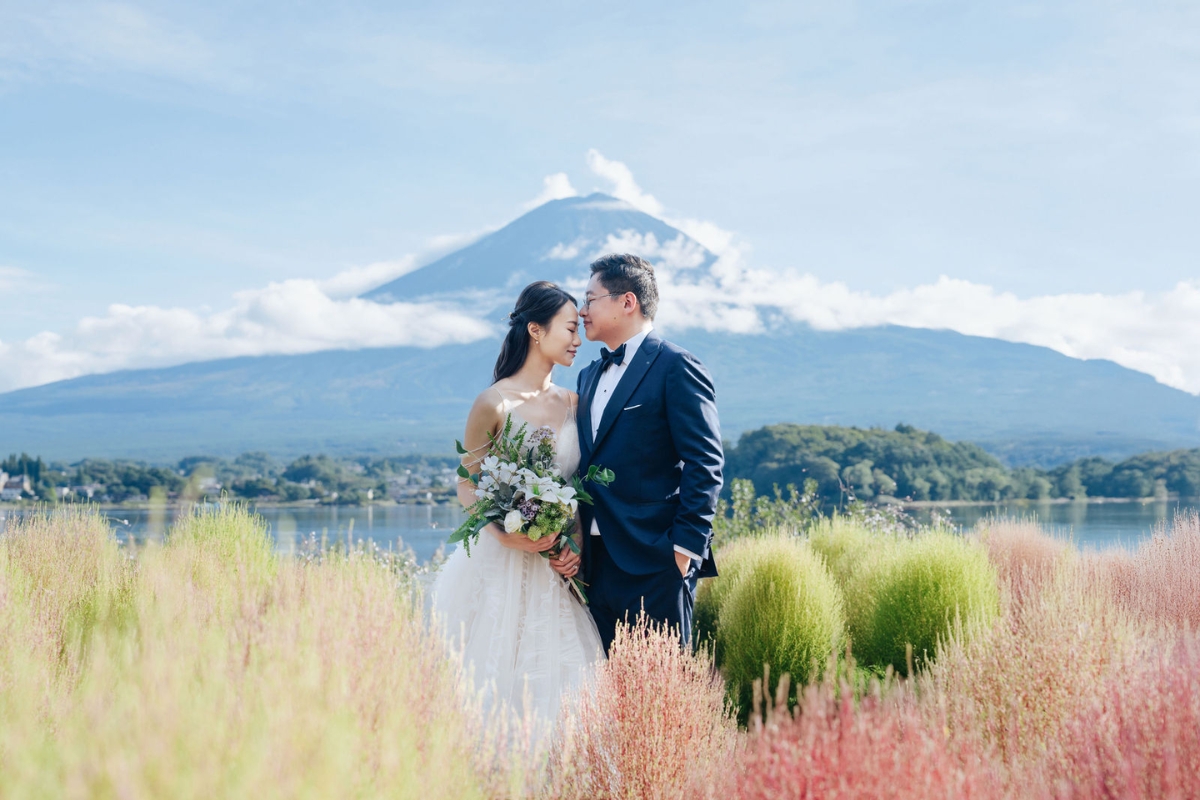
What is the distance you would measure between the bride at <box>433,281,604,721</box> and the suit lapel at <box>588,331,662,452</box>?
301mm

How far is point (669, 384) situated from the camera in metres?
4.20

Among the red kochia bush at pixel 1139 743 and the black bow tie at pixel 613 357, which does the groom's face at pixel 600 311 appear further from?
the red kochia bush at pixel 1139 743

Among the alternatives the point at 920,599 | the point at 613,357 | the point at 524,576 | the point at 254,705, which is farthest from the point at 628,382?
the point at 920,599

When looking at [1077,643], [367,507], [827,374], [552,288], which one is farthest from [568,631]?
Result: [827,374]

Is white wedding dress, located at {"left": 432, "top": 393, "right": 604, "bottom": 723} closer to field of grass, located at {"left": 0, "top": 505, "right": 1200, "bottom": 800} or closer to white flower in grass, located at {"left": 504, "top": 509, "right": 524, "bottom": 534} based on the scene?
white flower in grass, located at {"left": 504, "top": 509, "right": 524, "bottom": 534}

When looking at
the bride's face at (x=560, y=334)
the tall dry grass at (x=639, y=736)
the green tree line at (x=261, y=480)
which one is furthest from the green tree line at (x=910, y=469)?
the tall dry grass at (x=639, y=736)

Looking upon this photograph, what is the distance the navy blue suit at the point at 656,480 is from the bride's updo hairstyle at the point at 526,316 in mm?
456

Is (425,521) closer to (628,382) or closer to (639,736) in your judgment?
A: (628,382)

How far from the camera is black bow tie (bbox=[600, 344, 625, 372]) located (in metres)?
4.43

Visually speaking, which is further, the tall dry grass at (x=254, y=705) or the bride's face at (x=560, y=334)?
the bride's face at (x=560, y=334)

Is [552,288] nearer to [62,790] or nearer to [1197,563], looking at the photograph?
[62,790]

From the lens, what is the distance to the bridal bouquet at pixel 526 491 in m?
4.11

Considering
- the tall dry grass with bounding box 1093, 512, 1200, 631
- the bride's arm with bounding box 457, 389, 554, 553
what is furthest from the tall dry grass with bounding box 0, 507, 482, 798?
the tall dry grass with bounding box 1093, 512, 1200, 631

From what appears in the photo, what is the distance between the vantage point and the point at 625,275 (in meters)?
4.39
